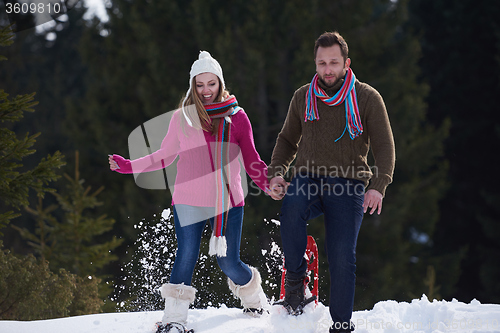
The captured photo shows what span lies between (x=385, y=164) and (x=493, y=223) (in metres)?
11.3

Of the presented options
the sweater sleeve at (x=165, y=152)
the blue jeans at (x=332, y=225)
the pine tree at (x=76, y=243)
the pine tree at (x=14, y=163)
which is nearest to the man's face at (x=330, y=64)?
the blue jeans at (x=332, y=225)

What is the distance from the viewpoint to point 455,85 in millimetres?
14344

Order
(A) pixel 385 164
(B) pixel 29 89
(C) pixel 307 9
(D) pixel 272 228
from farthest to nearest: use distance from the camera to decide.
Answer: (B) pixel 29 89, (C) pixel 307 9, (D) pixel 272 228, (A) pixel 385 164

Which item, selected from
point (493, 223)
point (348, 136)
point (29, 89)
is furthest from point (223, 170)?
point (29, 89)

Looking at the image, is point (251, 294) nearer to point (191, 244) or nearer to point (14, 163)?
point (191, 244)

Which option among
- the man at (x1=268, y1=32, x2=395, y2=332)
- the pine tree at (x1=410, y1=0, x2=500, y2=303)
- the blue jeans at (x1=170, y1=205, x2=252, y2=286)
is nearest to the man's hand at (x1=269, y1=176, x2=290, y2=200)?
the man at (x1=268, y1=32, x2=395, y2=332)

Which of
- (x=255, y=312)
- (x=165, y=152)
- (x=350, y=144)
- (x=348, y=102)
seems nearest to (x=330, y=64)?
(x=348, y=102)

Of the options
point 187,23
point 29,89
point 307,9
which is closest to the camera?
point 307,9

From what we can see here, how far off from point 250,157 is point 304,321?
1088 millimetres

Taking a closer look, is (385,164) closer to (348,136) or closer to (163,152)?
(348,136)

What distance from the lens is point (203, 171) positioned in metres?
3.39

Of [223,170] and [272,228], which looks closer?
[223,170]

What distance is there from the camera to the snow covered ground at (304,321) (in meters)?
3.16

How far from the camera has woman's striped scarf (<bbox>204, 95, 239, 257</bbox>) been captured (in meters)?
3.32
